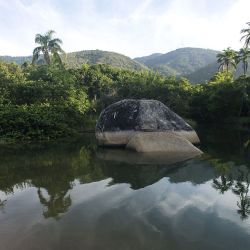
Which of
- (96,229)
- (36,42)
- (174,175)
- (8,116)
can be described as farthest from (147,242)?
(36,42)

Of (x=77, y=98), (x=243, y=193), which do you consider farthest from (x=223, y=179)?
(x=77, y=98)

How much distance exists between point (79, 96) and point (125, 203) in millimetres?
22920

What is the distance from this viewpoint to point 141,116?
717 inches

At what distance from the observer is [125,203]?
315 inches

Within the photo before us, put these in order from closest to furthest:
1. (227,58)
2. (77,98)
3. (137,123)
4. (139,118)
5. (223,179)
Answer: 1. (223,179)
2. (137,123)
3. (139,118)
4. (77,98)
5. (227,58)

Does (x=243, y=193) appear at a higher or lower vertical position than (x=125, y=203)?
lower

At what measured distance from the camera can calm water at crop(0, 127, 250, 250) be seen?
5.88 meters

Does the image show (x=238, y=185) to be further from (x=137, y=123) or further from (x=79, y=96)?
(x=79, y=96)

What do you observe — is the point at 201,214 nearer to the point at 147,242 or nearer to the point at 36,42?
the point at 147,242

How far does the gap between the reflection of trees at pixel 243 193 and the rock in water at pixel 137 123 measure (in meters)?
6.78

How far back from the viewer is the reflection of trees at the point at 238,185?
765 cm

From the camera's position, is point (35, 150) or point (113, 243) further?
point (35, 150)

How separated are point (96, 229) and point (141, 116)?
479 inches

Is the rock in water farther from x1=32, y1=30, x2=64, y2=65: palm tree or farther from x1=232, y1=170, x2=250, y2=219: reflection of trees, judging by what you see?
x1=32, y1=30, x2=64, y2=65: palm tree
